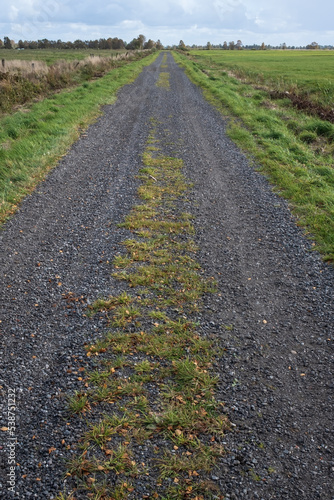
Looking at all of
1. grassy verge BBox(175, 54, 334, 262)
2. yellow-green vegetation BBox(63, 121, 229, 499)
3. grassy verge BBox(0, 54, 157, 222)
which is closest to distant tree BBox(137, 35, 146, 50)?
grassy verge BBox(175, 54, 334, 262)

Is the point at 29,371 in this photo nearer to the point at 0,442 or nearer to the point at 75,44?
the point at 0,442

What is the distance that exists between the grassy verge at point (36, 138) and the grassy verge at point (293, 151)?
628cm

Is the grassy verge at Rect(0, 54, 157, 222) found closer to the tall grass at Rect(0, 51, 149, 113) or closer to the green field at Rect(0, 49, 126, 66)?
the tall grass at Rect(0, 51, 149, 113)

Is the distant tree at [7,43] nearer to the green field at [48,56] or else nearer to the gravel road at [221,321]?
the green field at [48,56]

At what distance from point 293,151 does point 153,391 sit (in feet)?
35.8

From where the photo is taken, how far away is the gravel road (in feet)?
10.6

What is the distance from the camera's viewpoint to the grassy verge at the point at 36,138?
881 cm

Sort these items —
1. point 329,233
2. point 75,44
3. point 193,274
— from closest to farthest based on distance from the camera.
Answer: point 193,274 → point 329,233 → point 75,44

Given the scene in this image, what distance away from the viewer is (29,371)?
405 cm

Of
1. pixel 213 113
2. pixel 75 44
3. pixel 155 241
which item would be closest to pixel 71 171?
pixel 155 241

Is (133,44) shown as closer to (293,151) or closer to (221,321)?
(293,151)

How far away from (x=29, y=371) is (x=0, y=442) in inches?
32.8

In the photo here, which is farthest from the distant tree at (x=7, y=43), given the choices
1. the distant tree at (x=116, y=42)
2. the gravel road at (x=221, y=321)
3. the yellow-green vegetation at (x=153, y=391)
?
the yellow-green vegetation at (x=153, y=391)

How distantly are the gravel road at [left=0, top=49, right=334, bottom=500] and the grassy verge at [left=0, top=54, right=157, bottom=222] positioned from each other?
0.38 metres
